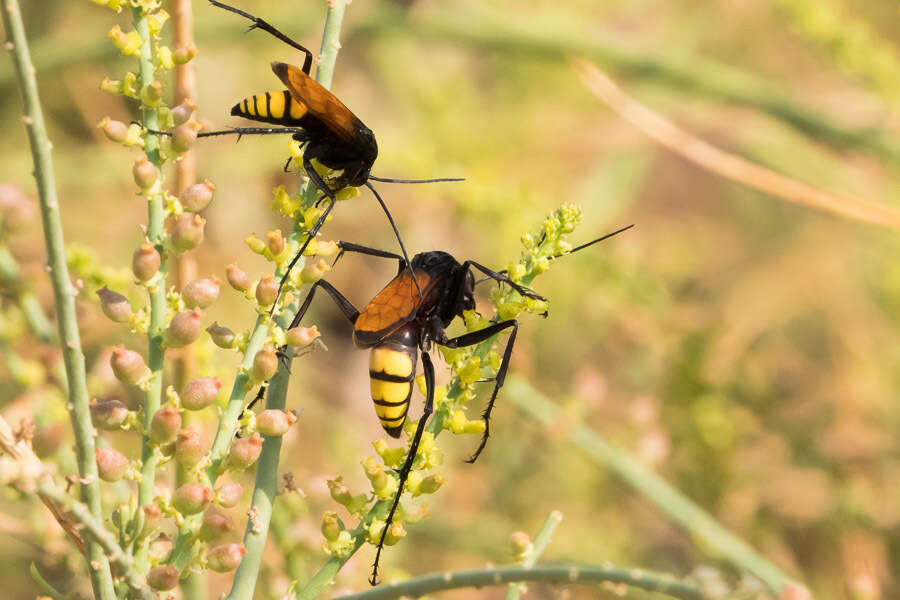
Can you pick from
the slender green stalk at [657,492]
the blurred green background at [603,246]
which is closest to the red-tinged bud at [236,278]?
the blurred green background at [603,246]

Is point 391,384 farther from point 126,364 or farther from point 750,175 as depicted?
point 750,175

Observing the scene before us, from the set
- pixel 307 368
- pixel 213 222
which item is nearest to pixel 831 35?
pixel 307 368

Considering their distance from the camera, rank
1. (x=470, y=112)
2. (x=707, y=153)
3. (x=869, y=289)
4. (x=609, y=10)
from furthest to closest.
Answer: (x=609, y=10) < (x=470, y=112) < (x=869, y=289) < (x=707, y=153)

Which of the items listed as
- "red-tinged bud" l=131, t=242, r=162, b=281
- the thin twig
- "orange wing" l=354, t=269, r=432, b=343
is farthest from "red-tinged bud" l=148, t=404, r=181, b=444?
the thin twig

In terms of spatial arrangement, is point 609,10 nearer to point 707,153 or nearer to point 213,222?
point 213,222

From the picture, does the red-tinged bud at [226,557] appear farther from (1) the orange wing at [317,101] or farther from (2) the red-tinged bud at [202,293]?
(1) the orange wing at [317,101]

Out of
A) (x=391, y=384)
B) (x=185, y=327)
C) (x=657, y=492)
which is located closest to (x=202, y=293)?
(x=185, y=327)
